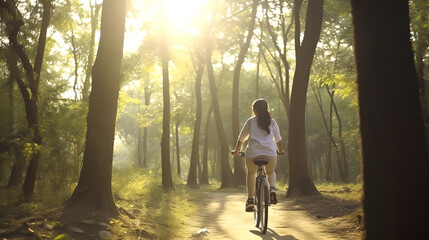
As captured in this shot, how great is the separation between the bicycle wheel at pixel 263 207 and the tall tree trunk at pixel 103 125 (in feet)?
8.73

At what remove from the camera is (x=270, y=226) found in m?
8.13

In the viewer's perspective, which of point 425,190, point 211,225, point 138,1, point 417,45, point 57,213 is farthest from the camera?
point 417,45

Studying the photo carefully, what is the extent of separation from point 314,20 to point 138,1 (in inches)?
259

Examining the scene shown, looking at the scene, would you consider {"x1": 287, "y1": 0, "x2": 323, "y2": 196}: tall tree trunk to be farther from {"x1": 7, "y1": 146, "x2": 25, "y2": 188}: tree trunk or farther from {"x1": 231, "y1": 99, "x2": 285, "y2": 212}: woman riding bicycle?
{"x1": 7, "y1": 146, "x2": 25, "y2": 188}: tree trunk

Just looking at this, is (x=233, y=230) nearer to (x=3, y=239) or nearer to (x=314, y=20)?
(x=3, y=239)

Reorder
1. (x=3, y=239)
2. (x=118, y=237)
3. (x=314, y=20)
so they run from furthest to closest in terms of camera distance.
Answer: (x=314, y=20) < (x=118, y=237) < (x=3, y=239)

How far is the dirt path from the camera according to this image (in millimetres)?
6969

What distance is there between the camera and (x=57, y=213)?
662 cm

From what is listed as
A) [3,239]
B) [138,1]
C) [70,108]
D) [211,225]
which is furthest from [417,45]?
[3,239]

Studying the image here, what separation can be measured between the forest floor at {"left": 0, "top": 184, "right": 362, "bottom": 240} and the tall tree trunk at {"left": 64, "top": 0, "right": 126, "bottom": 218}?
1.48 ft

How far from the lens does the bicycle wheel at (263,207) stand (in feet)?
→ 22.5

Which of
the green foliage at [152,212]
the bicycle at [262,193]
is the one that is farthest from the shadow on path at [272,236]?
the green foliage at [152,212]

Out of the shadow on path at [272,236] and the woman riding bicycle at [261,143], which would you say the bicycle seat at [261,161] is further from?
the shadow on path at [272,236]

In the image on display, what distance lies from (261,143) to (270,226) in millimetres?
2060
